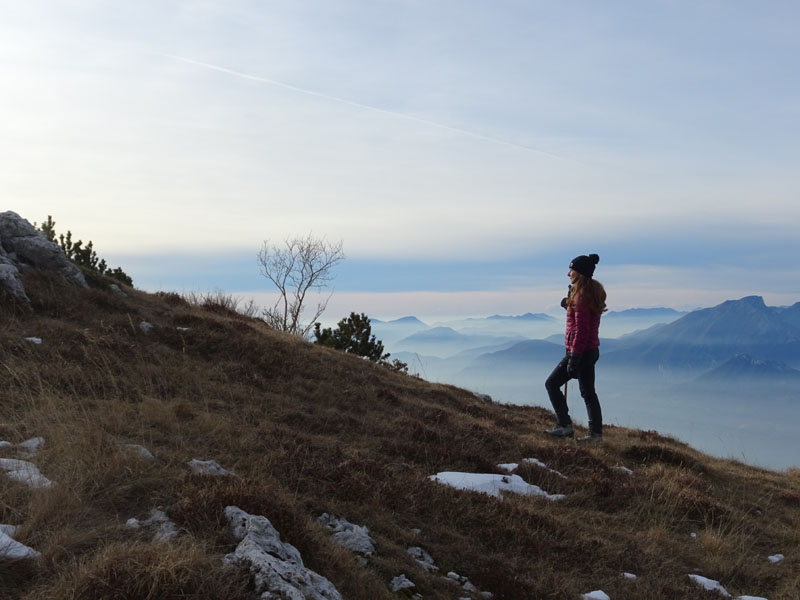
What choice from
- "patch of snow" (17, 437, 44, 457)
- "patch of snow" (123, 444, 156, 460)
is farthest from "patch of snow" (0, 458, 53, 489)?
"patch of snow" (123, 444, 156, 460)

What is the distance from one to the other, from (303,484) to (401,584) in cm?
185

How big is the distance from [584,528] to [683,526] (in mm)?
1717

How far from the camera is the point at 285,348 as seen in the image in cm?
1225

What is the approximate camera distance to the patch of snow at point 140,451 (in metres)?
5.33

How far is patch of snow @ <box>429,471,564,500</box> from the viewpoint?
7.23 metres

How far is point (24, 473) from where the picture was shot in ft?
15.3

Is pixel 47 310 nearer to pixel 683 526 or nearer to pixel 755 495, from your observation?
pixel 683 526

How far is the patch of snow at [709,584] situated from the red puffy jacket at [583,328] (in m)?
4.94

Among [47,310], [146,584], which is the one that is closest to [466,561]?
[146,584]

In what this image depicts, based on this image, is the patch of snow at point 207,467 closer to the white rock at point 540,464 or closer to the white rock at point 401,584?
the white rock at point 401,584

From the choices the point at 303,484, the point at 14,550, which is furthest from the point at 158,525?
the point at 303,484

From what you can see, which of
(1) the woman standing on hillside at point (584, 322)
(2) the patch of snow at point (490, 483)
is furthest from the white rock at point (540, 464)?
(1) the woman standing on hillside at point (584, 322)

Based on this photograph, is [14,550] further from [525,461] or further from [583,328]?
[583,328]

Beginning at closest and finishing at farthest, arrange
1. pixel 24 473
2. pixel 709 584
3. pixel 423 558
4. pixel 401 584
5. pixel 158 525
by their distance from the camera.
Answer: pixel 158 525, pixel 401 584, pixel 24 473, pixel 423 558, pixel 709 584
